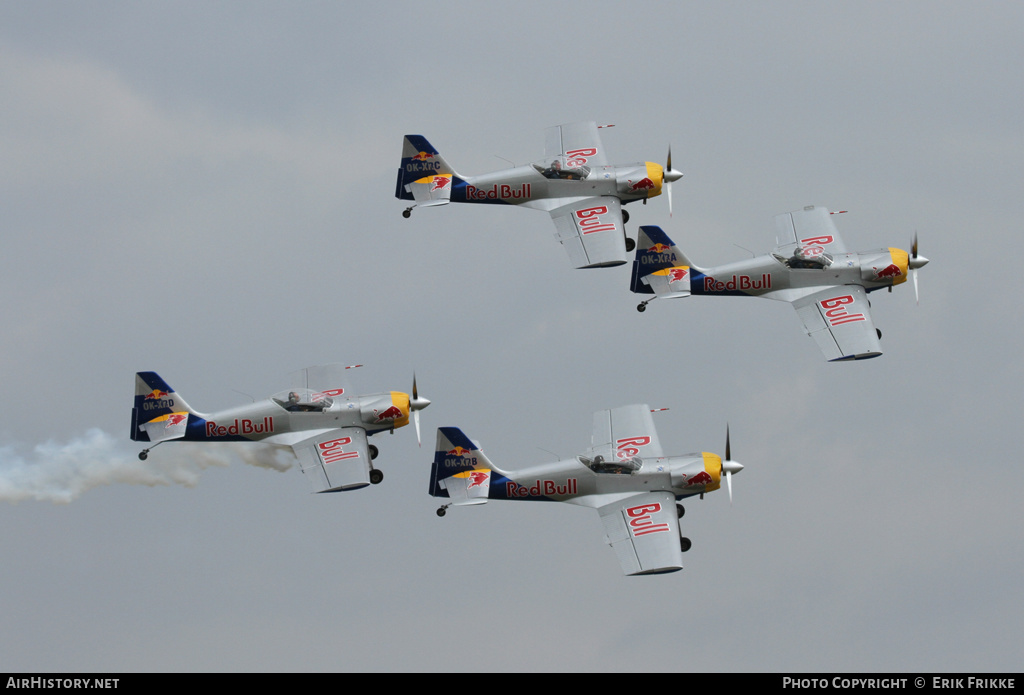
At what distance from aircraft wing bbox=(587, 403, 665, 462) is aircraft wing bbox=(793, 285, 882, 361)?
8326mm

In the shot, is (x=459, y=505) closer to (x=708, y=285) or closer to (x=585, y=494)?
(x=585, y=494)

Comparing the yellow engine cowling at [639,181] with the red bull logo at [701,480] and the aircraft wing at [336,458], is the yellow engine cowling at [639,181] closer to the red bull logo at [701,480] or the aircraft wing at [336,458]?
the red bull logo at [701,480]

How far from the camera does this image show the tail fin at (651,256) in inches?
3570

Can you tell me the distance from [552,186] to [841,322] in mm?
13892

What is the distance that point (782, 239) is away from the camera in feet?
304

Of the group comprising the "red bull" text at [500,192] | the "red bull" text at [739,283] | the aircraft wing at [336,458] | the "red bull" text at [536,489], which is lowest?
the "red bull" text at [536,489]

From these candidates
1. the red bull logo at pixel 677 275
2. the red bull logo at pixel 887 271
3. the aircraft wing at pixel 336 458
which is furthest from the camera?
the red bull logo at pixel 677 275

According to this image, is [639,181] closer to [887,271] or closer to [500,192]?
[500,192]

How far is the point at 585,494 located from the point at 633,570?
169 inches

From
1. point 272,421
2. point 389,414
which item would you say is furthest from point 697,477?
point 272,421

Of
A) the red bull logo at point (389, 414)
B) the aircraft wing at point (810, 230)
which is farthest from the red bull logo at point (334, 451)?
the aircraft wing at point (810, 230)

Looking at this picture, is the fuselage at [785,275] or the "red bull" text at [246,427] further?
the fuselage at [785,275]

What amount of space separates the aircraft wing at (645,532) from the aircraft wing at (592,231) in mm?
12144

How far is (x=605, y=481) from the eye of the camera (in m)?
83.4
